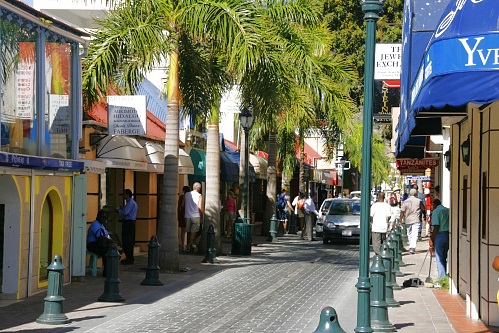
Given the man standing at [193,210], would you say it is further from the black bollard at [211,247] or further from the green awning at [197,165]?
the green awning at [197,165]

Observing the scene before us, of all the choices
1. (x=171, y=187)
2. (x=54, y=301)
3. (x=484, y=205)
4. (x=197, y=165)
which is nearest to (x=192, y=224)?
(x=197, y=165)

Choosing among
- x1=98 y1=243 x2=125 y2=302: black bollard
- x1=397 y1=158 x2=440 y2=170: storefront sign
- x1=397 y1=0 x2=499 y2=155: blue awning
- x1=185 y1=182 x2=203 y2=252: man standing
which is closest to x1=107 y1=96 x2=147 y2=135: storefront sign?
x1=98 y1=243 x2=125 y2=302: black bollard

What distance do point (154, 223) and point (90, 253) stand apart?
26.1 ft

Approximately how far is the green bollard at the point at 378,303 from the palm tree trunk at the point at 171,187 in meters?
8.50

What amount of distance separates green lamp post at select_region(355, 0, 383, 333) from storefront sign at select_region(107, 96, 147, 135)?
1036cm

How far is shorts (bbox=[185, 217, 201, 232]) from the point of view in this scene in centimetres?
2692

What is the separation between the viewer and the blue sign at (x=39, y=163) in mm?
14632

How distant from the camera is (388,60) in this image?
2238cm

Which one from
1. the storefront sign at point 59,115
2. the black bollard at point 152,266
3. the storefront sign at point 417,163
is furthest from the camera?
the storefront sign at point 417,163

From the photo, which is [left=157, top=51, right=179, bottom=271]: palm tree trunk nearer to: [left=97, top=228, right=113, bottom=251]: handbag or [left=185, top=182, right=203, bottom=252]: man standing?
[left=97, top=228, right=113, bottom=251]: handbag

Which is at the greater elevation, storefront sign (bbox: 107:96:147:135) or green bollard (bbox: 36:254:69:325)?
storefront sign (bbox: 107:96:147:135)

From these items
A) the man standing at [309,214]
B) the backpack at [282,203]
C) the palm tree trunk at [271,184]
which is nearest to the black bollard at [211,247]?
the man standing at [309,214]

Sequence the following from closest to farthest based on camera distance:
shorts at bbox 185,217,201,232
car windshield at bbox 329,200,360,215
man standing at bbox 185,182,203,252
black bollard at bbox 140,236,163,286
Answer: black bollard at bbox 140,236,163,286
man standing at bbox 185,182,203,252
shorts at bbox 185,217,201,232
car windshield at bbox 329,200,360,215

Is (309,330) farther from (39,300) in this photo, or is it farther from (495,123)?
(39,300)
